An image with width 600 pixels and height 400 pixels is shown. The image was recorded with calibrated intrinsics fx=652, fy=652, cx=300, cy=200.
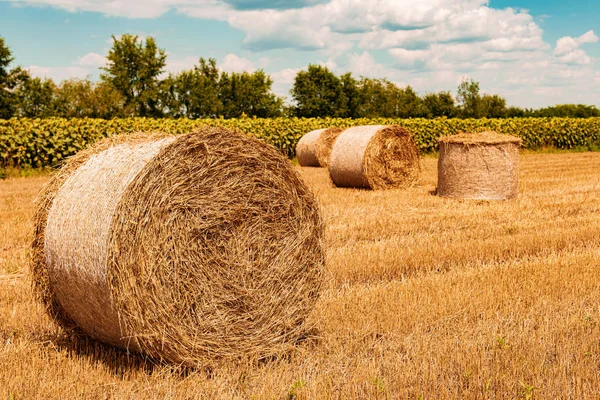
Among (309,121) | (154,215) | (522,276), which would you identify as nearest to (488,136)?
(522,276)

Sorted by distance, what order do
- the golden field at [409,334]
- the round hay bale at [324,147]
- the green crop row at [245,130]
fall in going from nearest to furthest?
the golden field at [409,334]
the green crop row at [245,130]
the round hay bale at [324,147]

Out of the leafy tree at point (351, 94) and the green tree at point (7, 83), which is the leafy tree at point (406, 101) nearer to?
the leafy tree at point (351, 94)

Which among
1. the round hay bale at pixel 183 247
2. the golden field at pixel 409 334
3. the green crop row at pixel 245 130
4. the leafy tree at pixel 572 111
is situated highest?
the leafy tree at pixel 572 111

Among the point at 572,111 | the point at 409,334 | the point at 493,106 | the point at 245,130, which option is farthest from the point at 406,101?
the point at 409,334

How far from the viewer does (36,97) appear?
174 ft

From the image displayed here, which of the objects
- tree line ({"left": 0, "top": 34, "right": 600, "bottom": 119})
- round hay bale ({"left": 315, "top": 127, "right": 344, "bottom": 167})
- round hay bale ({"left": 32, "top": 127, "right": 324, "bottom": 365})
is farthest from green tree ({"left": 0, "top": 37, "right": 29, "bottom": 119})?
round hay bale ({"left": 32, "top": 127, "right": 324, "bottom": 365})

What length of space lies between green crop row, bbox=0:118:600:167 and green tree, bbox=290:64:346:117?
2625 cm

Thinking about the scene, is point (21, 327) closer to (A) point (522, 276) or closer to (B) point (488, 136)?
Answer: (A) point (522, 276)

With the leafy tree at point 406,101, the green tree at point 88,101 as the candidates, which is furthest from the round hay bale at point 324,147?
the leafy tree at point 406,101

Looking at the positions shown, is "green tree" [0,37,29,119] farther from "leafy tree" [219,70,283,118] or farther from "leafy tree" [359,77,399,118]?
"leafy tree" [359,77,399,118]

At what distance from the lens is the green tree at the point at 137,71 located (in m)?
55.7

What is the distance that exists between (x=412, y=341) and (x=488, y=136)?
8.49m

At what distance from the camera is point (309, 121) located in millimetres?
29031

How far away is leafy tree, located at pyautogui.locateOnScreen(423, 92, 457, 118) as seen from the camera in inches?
2554
